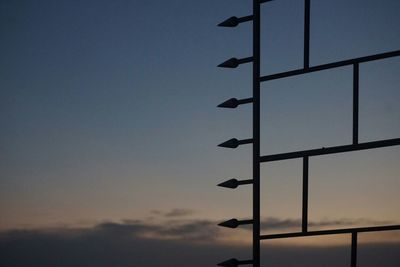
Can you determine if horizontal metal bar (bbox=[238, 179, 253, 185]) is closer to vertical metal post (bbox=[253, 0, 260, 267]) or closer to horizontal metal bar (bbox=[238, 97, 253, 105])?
vertical metal post (bbox=[253, 0, 260, 267])

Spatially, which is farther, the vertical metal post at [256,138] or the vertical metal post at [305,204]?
the vertical metal post at [256,138]

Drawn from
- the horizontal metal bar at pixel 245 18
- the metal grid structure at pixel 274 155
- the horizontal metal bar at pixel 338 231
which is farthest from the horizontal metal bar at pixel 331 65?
the horizontal metal bar at pixel 338 231

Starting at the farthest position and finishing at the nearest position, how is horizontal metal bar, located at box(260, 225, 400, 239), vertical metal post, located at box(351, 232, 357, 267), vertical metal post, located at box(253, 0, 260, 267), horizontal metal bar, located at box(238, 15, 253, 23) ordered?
horizontal metal bar, located at box(238, 15, 253, 23) → vertical metal post, located at box(253, 0, 260, 267) → vertical metal post, located at box(351, 232, 357, 267) → horizontal metal bar, located at box(260, 225, 400, 239)

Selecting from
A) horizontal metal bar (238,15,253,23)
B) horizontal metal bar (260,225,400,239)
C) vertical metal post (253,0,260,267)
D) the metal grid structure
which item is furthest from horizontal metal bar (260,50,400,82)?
horizontal metal bar (260,225,400,239)

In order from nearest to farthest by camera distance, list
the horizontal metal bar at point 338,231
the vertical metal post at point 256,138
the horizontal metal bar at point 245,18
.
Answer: the horizontal metal bar at point 338,231
the vertical metal post at point 256,138
the horizontal metal bar at point 245,18

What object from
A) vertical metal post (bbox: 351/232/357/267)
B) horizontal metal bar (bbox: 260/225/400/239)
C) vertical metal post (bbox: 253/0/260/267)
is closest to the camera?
horizontal metal bar (bbox: 260/225/400/239)

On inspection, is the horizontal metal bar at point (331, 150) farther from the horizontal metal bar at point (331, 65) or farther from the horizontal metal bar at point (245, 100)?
the horizontal metal bar at point (331, 65)

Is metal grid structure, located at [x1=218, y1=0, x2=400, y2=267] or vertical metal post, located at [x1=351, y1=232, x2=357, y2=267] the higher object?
metal grid structure, located at [x1=218, y1=0, x2=400, y2=267]

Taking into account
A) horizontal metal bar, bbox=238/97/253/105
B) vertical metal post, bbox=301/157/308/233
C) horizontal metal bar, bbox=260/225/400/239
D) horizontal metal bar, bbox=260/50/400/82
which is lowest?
horizontal metal bar, bbox=260/225/400/239

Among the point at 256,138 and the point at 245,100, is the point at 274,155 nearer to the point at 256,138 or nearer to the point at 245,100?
the point at 256,138

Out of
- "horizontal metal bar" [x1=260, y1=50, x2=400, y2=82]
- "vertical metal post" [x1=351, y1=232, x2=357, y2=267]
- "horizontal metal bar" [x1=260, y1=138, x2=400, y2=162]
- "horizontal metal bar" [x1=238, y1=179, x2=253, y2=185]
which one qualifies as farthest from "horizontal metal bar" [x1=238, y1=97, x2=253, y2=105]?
"vertical metal post" [x1=351, y1=232, x2=357, y2=267]

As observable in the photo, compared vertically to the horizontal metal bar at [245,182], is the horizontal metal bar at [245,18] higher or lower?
higher

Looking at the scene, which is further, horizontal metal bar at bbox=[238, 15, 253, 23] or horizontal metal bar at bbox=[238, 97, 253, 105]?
horizontal metal bar at bbox=[238, 15, 253, 23]

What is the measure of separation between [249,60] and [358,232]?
175 centimetres
